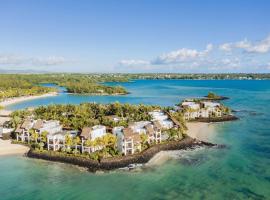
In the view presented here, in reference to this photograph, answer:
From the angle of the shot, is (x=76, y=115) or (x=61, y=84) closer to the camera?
(x=76, y=115)

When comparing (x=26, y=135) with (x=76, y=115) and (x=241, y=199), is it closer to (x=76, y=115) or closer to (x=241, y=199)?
(x=76, y=115)

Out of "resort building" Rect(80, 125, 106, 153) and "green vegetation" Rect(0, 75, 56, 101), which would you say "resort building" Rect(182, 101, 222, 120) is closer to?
"resort building" Rect(80, 125, 106, 153)

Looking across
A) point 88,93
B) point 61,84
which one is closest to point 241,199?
point 88,93

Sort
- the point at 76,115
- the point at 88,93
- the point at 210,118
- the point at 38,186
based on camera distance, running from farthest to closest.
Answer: the point at 88,93 → the point at 210,118 → the point at 76,115 → the point at 38,186

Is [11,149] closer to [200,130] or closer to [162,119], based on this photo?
[162,119]

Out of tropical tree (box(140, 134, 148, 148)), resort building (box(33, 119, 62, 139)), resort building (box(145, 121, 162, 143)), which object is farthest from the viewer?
resort building (box(33, 119, 62, 139))

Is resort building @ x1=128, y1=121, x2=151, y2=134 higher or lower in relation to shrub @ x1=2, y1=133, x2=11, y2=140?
higher

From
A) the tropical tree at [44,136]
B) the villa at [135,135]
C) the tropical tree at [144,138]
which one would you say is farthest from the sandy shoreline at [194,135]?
the tropical tree at [44,136]

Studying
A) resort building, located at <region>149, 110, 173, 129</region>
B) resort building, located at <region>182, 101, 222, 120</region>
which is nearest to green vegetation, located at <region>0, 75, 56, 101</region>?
resort building, located at <region>149, 110, 173, 129</region>
